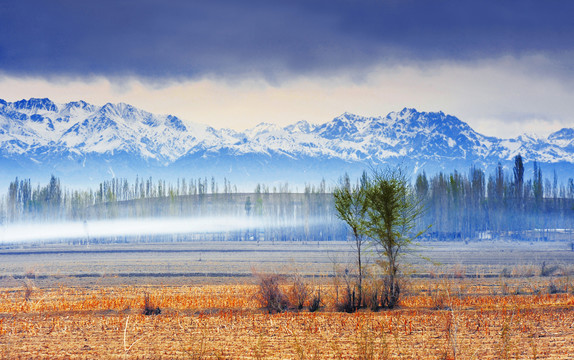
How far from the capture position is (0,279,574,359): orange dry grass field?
15.5 meters

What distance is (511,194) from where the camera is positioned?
13325 cm

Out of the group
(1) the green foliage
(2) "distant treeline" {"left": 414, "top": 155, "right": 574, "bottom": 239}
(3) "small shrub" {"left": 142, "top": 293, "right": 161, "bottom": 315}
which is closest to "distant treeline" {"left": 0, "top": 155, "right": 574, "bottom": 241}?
(2) "distant treeline" {"left": 414, "top": 155, "right": 574, "bottom": 239}

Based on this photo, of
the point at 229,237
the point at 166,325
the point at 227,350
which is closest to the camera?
the point at 227,350

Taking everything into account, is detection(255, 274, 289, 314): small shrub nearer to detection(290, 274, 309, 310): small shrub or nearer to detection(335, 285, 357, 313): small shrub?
detection(290, 274, 309, 310): small shrub

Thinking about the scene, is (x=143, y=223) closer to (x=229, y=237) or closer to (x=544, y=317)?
(x=229, y=237)

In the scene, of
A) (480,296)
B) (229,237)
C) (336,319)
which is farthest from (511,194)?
Result: (336,319)

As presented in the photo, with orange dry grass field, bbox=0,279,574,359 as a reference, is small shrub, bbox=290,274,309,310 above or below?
above

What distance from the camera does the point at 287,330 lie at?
1850cm

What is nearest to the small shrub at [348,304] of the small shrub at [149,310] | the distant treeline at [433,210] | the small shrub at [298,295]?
the small shrub at [298,295]

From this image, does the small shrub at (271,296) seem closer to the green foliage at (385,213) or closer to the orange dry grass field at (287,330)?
the orange dry grass field at (287,330)

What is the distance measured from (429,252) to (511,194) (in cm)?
7043

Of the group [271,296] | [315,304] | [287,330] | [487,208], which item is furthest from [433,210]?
[287,330]

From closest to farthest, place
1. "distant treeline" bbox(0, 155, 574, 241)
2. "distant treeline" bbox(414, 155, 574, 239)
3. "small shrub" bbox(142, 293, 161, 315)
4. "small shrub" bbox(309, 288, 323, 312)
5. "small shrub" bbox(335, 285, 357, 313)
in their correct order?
"small shrub" bbox(142, 293, 161, 315) < "small shrub" bbox(335, 285, 357, 313) < "small shrub" bbox(309, 288, 323, 312) < "distant treeline" bbox(414, 155, 574, 239) < "distant treeline" bbox(0, 155, 574, 241)

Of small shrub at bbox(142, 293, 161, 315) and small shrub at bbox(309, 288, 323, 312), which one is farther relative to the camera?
small shrub at bbox(309, 288, 323, 312)
